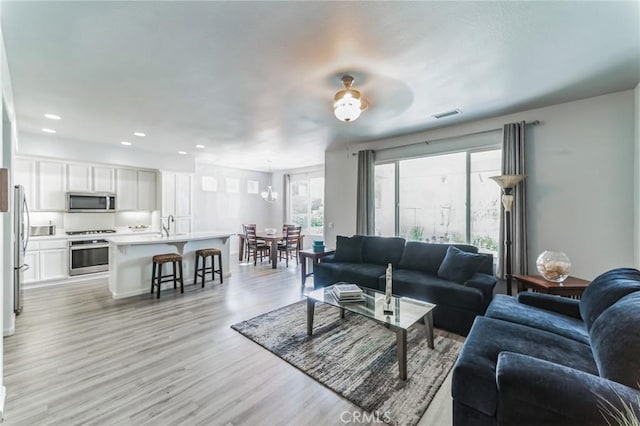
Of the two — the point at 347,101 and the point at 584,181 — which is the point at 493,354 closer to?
the point at 347,101

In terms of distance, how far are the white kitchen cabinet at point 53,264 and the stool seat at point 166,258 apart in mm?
2139

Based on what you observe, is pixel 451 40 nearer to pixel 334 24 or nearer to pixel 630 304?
pixel 334 24

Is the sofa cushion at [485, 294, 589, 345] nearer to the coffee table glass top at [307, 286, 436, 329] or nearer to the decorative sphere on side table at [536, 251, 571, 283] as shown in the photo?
the coffee table glass top at [307, 286, 436, 329]

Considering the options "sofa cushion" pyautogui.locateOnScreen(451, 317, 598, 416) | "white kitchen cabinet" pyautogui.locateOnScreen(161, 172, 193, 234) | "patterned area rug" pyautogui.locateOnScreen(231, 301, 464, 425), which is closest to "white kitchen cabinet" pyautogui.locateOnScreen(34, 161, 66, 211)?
"white kitchen cabinet" pyautogui.locateOnScreen(161, 172, 193, 234)

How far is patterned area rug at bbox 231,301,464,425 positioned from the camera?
1.98 metres

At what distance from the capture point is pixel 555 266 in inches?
115

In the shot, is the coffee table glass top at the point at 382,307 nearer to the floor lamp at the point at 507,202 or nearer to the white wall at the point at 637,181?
the floor lamp at the point at 507,202

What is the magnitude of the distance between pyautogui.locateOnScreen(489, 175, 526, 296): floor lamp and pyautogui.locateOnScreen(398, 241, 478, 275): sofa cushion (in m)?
Result: 0.38

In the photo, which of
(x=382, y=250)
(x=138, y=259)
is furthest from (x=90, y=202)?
(x=382, y=250)

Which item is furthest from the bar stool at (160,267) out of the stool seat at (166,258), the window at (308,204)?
the window at (308,204)

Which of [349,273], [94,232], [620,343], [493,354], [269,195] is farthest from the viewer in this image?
[269,195]

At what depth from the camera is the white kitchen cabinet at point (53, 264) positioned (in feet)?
15.6

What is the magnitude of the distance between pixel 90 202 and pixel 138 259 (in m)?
2.24

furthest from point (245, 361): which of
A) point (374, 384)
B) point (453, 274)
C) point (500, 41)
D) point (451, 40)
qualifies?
point (500, 41)
